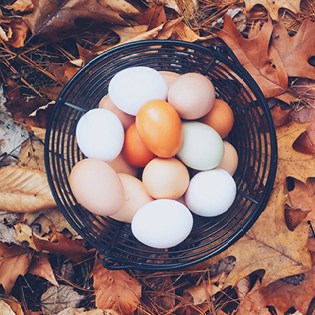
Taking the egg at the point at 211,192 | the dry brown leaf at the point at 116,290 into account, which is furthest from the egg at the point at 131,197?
the dry brown leaf at the point at 116,290

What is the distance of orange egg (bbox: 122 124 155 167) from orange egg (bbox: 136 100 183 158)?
6cm

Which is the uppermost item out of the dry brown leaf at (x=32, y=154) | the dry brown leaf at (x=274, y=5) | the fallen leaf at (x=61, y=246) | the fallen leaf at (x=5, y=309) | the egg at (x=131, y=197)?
the dry brown leaf at (x=274, y=5)

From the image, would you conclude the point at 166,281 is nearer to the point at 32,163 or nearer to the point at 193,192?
the point at 193,192

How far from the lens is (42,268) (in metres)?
1.54

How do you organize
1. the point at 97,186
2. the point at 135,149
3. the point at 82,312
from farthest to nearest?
1. the point at 82,312
2. the point at 135,149
3. the point at 97,186

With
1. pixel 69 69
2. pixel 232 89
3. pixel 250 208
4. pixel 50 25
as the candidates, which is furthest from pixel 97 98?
pixel 250 208

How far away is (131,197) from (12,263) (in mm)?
416

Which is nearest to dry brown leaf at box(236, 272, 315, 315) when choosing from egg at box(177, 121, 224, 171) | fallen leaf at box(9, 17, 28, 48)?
egg at box(177, 121, 224, 171)

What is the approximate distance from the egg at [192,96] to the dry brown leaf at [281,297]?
0.53m

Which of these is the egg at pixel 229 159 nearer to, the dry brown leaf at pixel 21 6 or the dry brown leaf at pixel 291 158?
the dry brown leaf at pixel 291 158

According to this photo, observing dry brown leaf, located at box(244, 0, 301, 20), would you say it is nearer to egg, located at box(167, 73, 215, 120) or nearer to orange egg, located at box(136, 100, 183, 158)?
egg, located at box(167, 73, 215, 120)

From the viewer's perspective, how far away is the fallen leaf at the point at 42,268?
60.2 inches

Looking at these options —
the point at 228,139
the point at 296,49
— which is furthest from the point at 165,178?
the point at 296,49

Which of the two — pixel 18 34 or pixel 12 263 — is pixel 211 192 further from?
pixel 18 34
